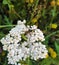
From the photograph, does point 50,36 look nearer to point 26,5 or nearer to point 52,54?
point 52,54

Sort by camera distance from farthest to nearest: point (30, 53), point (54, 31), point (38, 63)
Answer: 1. point (54, 31)
2. point (38, 63)
3. point (30, 53)

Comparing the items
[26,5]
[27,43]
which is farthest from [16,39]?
[26,5]

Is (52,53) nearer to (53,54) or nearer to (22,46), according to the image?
(53,54)

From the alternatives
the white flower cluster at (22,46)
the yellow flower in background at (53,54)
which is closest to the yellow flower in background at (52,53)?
the yellow flower in background at (53,54)

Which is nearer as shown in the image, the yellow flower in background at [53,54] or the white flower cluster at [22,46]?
the white flower cluster at [22,46]

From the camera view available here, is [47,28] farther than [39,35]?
Yes

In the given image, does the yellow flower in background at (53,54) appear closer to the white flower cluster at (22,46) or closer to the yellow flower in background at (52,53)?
the yellow flower in background at (52,53)

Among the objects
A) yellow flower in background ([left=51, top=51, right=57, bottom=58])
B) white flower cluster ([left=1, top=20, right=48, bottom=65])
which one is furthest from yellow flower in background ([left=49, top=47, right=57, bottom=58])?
white flower cluster ([left=1, top=20, right=48, bottom=65])

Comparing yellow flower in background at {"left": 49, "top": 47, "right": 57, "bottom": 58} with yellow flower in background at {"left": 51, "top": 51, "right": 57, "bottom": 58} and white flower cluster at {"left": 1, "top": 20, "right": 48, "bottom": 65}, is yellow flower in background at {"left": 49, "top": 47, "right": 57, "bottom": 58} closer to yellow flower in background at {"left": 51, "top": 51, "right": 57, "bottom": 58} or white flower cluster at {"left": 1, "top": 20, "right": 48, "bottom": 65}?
yellow flower in background at {"left": 51, "top": 51, "right": 57, "bottom": 58}

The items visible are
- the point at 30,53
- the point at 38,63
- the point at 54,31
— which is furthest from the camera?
the point at 54,31

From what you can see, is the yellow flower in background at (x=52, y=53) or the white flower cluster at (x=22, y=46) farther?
the yellow flower in background at (x=52, y=53)

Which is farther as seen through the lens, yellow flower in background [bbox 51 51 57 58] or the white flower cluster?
yellow flower in background [bbox 51 51 57 58]
